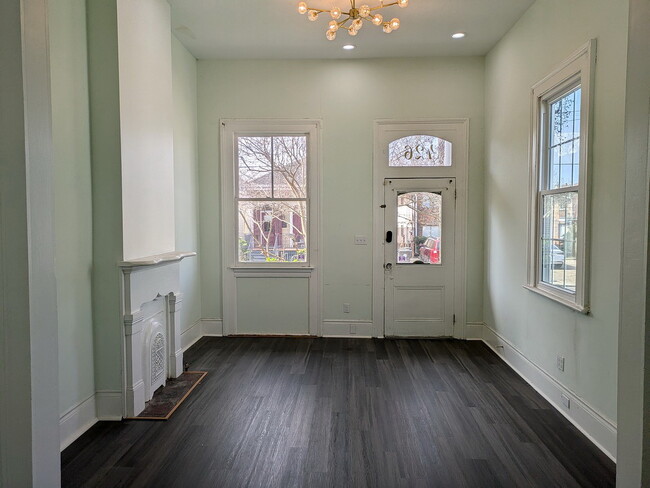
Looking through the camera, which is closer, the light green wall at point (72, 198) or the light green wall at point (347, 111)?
the light green wall at point (72, 198)

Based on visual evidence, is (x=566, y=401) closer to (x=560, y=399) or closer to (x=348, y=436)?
(x=560, y=399)

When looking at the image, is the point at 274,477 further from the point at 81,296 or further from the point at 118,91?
the point at 118,91

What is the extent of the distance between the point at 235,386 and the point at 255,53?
3596mm

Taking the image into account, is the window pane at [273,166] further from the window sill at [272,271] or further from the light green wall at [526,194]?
the light green wall at [526,194]

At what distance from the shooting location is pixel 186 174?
177 inches

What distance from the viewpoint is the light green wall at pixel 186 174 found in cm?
425

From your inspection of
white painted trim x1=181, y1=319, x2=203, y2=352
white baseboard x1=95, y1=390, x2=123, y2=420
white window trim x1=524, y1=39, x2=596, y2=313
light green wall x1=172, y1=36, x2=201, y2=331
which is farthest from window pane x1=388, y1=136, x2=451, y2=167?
white baseboard x1=95, y1=390, x2=123, y2=420

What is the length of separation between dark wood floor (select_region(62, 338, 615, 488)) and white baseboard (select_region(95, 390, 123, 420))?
0.20ft

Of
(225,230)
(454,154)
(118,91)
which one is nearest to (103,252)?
(118,91)

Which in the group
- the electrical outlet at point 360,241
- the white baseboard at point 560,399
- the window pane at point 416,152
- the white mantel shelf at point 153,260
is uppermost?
the window pane at point 416,152

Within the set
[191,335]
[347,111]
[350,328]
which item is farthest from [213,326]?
[347,111]

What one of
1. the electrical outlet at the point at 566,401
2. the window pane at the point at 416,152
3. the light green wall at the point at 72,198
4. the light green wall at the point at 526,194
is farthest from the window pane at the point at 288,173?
the electrical outlet at the point at 566,401

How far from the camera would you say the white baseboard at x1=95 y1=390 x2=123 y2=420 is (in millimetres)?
2836

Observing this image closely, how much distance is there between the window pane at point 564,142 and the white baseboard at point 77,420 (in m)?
3.75
